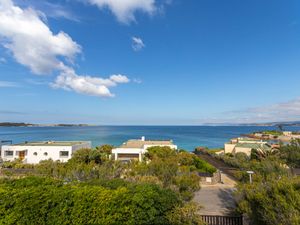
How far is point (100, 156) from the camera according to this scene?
2681cm

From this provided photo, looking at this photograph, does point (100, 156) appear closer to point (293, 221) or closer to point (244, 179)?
point (244, 179)

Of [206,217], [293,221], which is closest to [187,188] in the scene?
[206,217]

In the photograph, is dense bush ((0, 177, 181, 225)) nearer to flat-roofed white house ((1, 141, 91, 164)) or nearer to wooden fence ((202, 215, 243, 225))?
wooden fence ((202, 215, 243, 225))

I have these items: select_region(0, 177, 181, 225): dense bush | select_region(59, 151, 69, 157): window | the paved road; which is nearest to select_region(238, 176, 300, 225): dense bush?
select_region(0, 177, 181, 225): dense bush

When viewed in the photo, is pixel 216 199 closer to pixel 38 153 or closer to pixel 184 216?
pixel 184 216

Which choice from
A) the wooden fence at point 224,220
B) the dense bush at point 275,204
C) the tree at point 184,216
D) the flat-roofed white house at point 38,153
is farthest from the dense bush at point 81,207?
the flat-roofed white house at point 38,153

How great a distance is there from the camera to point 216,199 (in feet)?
51.4

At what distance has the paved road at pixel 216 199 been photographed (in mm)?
13049

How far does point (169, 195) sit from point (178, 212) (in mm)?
765

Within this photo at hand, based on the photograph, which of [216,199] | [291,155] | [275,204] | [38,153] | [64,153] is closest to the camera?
[275,204]

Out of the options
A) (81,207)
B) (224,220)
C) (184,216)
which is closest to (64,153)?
(81,207)

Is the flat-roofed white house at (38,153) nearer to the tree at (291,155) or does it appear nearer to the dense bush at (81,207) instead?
the dense bush at (81,207)

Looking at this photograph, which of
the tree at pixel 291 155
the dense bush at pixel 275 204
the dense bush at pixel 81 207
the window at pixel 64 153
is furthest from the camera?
the window at pixel 64 153

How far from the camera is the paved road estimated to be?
1305 cm
